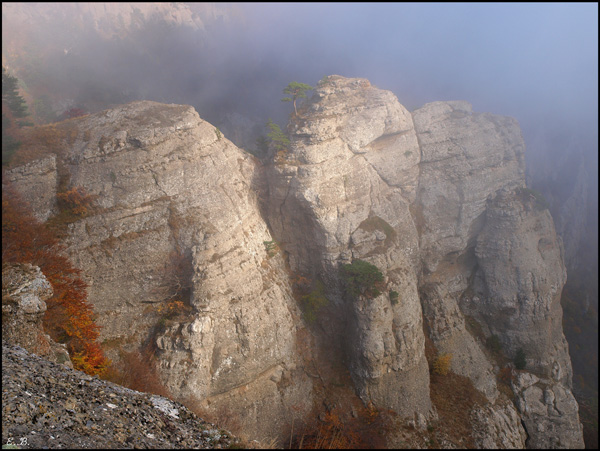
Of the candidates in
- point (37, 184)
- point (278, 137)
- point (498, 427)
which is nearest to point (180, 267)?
point (37, 184)

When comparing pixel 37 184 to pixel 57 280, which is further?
pixel 37 184

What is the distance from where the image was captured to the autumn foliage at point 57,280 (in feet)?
50.6

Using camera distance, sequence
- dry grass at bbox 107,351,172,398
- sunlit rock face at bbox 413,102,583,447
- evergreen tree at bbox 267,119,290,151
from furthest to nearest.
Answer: sunlit rock face at bbox 413,102,583,447, evergreen tree at bbox 267,119,290,151, dry grass at bbox 107,351,172,398

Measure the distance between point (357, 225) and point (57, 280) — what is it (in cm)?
1883

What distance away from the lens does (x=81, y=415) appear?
8.00 metres

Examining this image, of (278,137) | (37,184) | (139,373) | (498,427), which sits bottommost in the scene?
(498,427)

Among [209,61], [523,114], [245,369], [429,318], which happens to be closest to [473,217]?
[429,318]

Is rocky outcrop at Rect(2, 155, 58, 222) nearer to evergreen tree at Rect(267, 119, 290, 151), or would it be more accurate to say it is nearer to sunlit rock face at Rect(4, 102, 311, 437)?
sunlit rock face at Rect(4, 102, 311, 437)

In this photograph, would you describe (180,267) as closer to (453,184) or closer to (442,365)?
(442,365)

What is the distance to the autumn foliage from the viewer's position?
50.6 ft

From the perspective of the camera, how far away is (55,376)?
9234mm

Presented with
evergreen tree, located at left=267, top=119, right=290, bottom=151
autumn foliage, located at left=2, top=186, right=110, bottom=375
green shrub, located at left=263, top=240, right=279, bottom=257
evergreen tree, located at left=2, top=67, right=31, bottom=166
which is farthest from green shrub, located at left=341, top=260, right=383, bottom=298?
evergreen tree, located at left=2, top=67, right=31, bottom=166

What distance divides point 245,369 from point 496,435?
18.8 meters

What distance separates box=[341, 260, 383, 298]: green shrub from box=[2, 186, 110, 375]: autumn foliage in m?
14.8
